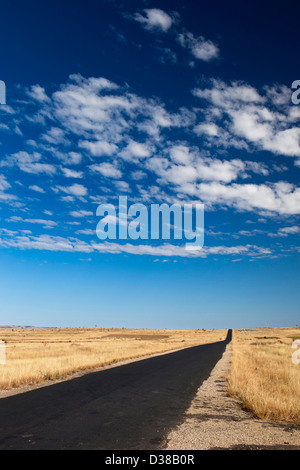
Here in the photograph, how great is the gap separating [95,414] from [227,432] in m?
3.95

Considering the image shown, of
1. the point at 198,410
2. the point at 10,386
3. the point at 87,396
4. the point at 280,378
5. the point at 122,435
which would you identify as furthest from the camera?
the point at 280,378

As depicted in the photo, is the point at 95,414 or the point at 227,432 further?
the point at 95,414

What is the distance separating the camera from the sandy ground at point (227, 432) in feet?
23.8

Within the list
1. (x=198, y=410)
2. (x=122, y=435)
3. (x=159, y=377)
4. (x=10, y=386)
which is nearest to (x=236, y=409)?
(x=198, y=410)

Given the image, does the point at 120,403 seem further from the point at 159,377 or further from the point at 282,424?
the point at 159,377

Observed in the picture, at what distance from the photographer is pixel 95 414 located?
1003 cm

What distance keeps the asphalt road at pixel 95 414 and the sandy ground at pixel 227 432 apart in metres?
0.42

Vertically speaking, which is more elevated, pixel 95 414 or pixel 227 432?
pixel 227 432

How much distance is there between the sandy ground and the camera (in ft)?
23.8

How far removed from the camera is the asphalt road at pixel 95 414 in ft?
24.1

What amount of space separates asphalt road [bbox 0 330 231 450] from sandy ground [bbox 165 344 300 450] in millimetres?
417
